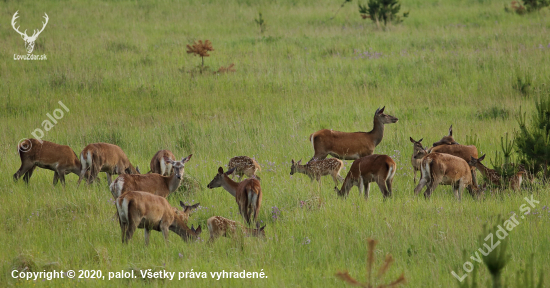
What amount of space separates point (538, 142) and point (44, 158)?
8.69 meters

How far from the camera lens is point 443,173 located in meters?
9.32

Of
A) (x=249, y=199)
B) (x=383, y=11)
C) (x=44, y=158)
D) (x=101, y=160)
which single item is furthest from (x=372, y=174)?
(x=383, y=11)

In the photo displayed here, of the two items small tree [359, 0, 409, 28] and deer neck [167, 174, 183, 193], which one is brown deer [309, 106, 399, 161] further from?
small tree [359, 0, 409, 28]

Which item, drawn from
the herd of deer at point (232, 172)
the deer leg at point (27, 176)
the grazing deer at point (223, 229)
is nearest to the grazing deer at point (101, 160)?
the herd of deer at point (232, 172)

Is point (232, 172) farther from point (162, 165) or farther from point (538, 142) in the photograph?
point (538, 142)

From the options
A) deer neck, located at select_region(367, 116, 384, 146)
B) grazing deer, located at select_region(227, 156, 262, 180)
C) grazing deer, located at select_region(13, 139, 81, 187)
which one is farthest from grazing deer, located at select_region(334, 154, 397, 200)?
grazing deer, located at select_region(13, 139, 81, 187)

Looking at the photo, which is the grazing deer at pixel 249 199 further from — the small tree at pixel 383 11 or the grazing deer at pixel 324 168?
the small tree at pixel 383 11

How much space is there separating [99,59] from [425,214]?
16.1m

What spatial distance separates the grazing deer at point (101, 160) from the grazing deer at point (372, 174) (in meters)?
3.84

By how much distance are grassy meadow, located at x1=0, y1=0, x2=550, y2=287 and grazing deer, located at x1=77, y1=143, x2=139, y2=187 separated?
0.55m

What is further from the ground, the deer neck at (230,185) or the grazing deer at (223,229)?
the deer neck at (230,185)

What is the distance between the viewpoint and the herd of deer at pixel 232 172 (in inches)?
295

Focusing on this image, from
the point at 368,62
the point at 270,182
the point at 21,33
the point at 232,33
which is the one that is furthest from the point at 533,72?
the point at 21,33

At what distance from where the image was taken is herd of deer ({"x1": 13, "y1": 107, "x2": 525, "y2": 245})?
24.6 ft
